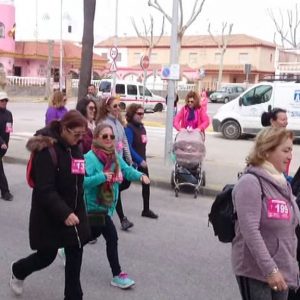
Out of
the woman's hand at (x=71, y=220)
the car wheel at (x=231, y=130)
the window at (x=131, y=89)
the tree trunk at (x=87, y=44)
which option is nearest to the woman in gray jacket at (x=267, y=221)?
the woman's hand at (x=71, y=220)

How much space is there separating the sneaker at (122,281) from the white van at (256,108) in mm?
12663

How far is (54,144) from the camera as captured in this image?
148 inches

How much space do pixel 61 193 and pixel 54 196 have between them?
107 millimetres

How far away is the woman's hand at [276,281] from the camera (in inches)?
112

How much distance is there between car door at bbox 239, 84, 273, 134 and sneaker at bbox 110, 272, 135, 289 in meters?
13.1

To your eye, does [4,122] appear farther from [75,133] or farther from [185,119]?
[75,133]

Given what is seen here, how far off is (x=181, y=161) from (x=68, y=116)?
16.3 feet

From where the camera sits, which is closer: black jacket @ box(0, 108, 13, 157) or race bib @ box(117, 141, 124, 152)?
race bib @ box(117, 141, 124, 152)

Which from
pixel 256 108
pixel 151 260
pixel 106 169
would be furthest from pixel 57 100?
pixel 256 108

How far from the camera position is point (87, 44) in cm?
1275

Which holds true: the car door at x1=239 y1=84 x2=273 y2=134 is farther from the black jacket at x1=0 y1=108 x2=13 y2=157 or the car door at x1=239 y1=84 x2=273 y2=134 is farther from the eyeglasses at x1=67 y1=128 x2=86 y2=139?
the eyeglasses at x1=67 y1=128 x2=86 y2=139

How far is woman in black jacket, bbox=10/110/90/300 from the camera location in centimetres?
371

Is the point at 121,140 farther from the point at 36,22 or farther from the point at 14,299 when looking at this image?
the point at 36,22

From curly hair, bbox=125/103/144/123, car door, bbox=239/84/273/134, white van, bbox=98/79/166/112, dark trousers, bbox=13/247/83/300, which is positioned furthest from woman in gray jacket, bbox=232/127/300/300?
white van, bbox=98/79/166/112
